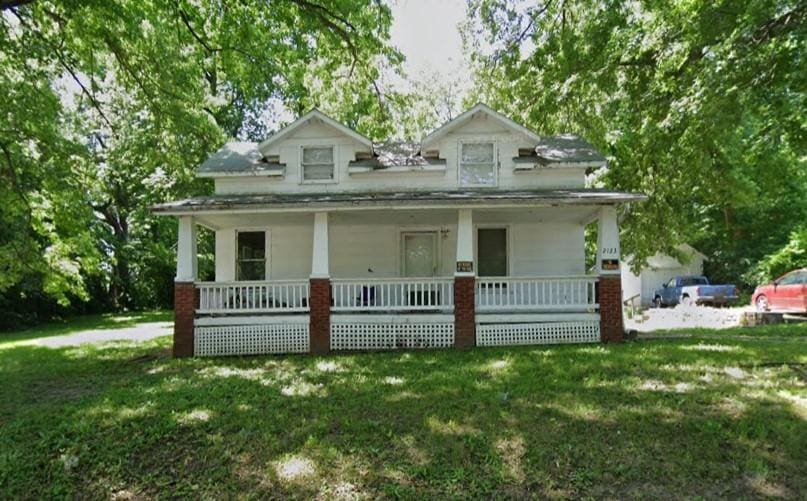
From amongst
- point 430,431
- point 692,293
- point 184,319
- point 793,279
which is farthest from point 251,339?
point 692,293

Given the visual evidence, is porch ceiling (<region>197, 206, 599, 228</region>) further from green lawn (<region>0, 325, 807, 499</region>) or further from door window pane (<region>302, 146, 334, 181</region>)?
green lawn (<region>0, 325, 807, 499</region>)

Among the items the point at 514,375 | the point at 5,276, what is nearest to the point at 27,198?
the point at 5,276

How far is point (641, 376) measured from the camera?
704 centimetres

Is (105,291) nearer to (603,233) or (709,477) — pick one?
(603,233)

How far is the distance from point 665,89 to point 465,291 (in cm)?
568

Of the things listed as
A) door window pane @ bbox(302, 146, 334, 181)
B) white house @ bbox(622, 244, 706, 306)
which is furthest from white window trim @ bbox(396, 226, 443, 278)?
white house @ bbox(622, 244, 706, 306)

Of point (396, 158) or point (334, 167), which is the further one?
point (396, 158)

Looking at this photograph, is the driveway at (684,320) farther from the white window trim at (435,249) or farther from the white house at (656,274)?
the white house at (656,274)

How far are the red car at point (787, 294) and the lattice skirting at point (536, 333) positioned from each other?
1059 centimetres

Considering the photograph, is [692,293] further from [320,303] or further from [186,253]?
[186,253]

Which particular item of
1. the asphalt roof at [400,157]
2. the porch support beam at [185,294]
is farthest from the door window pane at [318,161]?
the porch support beam at [185,294]

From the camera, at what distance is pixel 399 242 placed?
43.0ft

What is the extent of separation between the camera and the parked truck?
23.3 m

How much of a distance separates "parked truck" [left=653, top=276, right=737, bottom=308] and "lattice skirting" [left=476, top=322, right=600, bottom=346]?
16407mm
